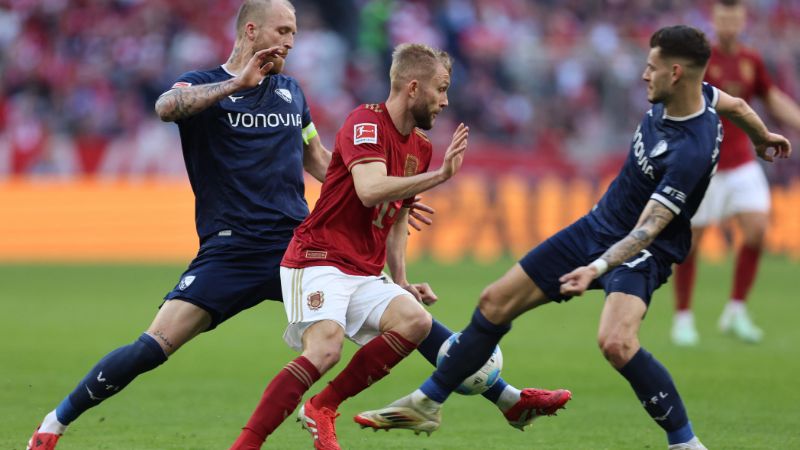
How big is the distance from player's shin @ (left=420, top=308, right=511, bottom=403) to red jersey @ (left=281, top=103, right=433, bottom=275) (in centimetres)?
63

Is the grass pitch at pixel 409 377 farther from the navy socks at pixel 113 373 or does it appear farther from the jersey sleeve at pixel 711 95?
the jersey sleeve at pixel 711 95

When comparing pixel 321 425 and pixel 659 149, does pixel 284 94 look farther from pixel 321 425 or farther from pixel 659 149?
pixel 659 149

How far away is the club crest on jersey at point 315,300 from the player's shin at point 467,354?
89 centimetres

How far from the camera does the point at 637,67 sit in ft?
74.3

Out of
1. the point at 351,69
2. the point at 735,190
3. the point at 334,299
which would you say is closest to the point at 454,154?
the point at 334,299

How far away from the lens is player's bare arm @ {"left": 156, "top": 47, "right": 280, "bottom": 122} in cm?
661

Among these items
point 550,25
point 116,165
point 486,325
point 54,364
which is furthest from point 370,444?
point 550,25

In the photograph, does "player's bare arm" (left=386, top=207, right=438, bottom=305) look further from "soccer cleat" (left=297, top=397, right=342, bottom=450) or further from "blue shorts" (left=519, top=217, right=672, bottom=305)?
"soccer cleat" (left=297, top=397, right=342, bottom=450)

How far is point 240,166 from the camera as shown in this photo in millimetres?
7066

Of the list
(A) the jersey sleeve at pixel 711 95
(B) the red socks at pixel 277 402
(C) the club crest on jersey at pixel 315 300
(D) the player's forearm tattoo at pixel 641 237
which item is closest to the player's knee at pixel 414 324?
(C) the club crest on jersey at pixel 315 300

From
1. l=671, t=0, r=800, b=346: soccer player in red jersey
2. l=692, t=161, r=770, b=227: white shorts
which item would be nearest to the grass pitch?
l=671, t=0, r=800, b=346: soccer player in red jersey

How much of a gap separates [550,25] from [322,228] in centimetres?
2001

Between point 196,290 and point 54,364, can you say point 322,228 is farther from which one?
point 54,364

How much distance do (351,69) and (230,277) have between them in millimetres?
17719
